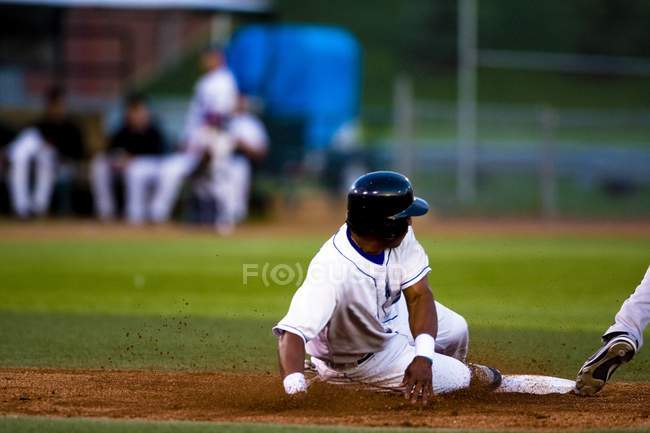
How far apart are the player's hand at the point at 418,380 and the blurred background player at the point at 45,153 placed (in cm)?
1430

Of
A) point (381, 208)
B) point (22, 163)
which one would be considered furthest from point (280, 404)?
point (22, 163)

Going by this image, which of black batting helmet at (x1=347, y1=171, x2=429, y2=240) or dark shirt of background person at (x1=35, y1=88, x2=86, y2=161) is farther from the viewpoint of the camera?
dark shirt of background person at (x1=35, y1=88, x2=86, y2=161)

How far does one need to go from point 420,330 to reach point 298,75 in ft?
56.6

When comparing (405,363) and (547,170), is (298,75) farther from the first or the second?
(405,363)

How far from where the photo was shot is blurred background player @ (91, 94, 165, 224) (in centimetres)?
1891

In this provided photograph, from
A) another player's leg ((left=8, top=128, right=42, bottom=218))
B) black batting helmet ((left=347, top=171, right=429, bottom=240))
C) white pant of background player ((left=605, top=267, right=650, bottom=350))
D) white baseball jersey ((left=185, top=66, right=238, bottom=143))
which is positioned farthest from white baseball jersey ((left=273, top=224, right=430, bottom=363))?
another player's leg ((left=8, top=128, right=42, bottom=218))

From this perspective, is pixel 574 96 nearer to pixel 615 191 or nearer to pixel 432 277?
pixel 615 191

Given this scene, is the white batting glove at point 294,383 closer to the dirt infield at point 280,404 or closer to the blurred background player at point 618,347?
the dirt infield at point 280,404

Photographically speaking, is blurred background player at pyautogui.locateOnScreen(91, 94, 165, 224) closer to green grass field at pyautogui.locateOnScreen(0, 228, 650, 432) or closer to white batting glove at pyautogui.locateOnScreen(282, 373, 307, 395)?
green grass field at pyautogui.locateOnScreen(0, 228, 650, 432)

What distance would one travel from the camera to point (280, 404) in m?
5.81

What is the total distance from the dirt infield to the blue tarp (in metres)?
15.1

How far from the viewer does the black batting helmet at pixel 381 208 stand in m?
5.57

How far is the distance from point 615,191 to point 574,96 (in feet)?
30.8

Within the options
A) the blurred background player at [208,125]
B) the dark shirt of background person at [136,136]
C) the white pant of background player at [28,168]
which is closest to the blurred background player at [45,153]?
the white pant of background player at [28,168]
